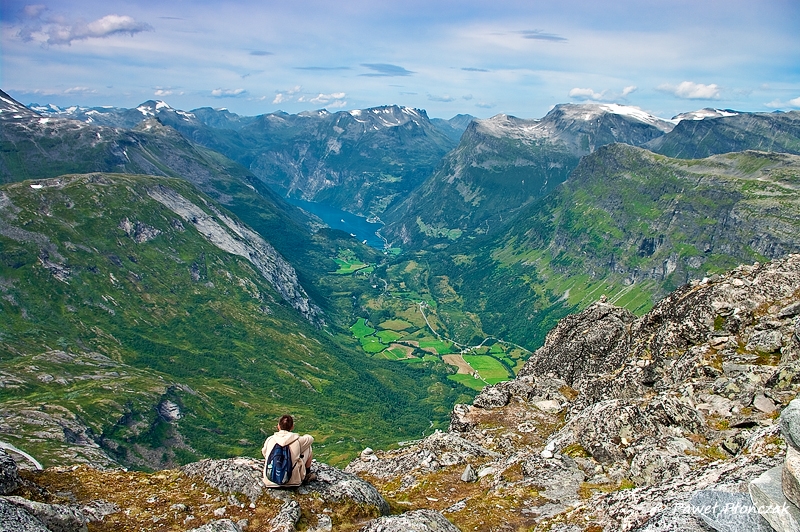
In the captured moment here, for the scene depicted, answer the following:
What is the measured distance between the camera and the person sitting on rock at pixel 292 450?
27358mm

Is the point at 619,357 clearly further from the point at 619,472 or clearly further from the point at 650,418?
the point at 619,472

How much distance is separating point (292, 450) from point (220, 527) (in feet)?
16.1

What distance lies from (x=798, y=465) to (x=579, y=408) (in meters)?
48.4

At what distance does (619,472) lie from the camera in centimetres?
4019

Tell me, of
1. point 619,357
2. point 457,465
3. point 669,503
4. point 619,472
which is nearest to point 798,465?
point 669,503

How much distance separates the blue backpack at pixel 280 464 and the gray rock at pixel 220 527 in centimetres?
304

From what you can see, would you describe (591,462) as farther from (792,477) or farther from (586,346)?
(586,346)

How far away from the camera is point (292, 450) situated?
27672 millimetres

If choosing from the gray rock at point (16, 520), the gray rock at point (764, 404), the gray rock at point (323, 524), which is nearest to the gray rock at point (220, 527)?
the gray rock at point (323, 524)

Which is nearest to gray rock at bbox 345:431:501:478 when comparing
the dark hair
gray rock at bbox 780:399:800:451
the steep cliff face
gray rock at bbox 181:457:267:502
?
the steep cliff face

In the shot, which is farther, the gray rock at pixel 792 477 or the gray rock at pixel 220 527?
the gray rock at pixel 220 527

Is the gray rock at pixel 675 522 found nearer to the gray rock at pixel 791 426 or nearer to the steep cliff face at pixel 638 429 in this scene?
the steep cliff face at pixel 638 429

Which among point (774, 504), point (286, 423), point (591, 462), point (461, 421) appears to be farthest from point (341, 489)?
point (461, 421)

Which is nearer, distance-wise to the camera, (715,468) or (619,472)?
(715,468)
